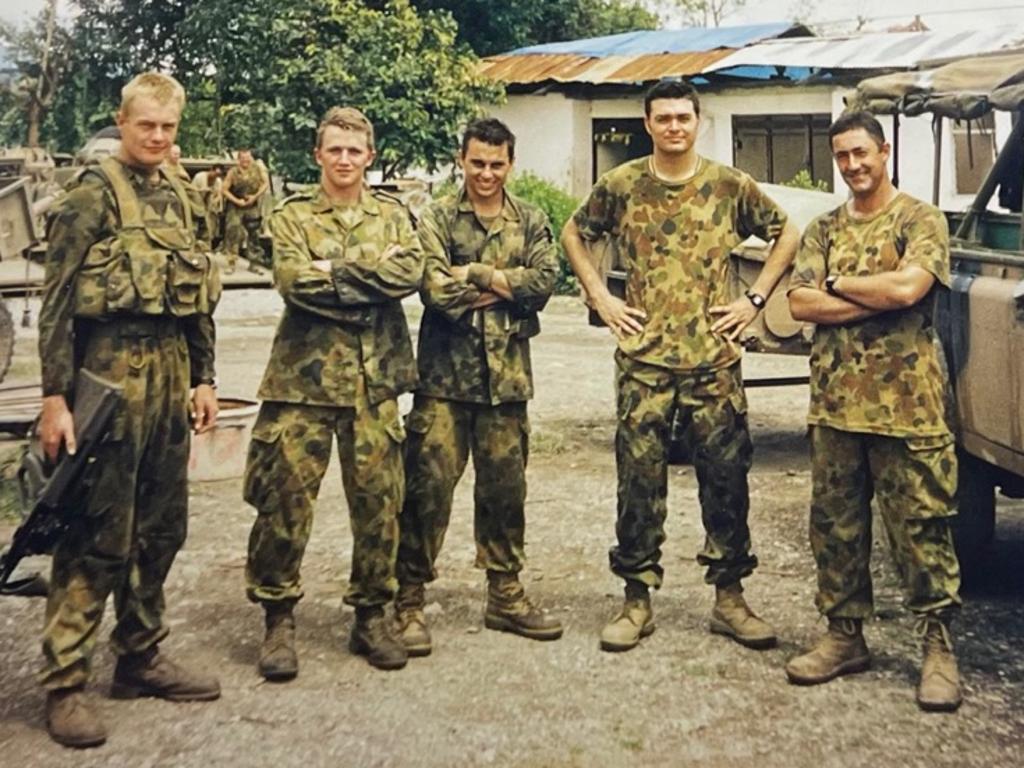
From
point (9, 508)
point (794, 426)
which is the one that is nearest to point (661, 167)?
point (9, 508)

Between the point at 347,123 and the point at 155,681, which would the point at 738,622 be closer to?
the point at 155,681

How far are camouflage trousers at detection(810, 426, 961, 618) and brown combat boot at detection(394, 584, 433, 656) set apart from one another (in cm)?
135

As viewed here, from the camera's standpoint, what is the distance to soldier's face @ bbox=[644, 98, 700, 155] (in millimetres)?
4777

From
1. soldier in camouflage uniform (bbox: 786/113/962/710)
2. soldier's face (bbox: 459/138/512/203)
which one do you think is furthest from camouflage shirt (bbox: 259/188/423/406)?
soldier in camouflage uniform (bbox: 786/113/962/710)

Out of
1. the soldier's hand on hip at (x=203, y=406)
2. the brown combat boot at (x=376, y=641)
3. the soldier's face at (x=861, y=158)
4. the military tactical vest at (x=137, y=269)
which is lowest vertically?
the brown combat boot at (x=376, y=641)

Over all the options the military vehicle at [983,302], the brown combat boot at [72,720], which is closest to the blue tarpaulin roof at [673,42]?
the military vehicle at [983,302]

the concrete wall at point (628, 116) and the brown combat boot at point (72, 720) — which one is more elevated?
the concrete wall at point (628, 116)

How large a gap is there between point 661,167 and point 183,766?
2.54 meters

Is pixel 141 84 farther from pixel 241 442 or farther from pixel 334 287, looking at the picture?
pixel 241 442

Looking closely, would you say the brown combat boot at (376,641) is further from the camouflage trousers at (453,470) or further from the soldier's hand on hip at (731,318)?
the soldier's hand on hip at (731,318)

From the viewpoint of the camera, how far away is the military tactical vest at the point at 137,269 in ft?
13.5

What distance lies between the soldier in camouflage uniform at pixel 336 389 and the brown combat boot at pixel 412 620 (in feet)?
0.31

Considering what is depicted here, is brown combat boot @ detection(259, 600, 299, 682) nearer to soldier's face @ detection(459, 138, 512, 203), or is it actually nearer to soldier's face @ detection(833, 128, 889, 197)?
soldier's face @ detection(459, 138, 512, 203)

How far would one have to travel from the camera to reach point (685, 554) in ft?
20.1
